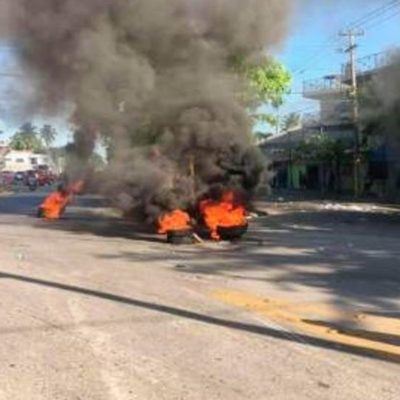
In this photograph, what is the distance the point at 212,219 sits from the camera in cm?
1886

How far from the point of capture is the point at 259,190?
20109mm

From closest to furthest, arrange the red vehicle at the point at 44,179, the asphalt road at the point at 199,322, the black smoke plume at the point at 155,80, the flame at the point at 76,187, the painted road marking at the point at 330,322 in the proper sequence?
1. the asphalt road at the point at 199,322
2. the painted road marking at the point at 330,322
3. the black smoke plume at the point at 155,80
4. the flame at the point at 76,187
5. the red vehicle at the point at 44,179

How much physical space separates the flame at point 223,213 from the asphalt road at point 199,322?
62.2 inches

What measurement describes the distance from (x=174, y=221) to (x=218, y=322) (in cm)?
1050

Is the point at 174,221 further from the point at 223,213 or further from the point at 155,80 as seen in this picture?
the point at 155,80

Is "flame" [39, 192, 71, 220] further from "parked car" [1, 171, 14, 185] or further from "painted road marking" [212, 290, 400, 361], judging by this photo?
"parked car" [1, 171, 14, 185]

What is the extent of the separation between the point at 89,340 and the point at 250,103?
559 inches

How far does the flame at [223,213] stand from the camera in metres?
18.8

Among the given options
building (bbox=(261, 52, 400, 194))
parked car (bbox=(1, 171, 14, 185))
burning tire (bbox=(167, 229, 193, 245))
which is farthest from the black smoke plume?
parked car (bbox=(1, 171, 14, 185))

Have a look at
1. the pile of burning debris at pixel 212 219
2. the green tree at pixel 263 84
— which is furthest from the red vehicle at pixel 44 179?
the pile of burning debris at pixel 212 219

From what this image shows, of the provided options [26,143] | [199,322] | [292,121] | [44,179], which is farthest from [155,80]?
[26,143]

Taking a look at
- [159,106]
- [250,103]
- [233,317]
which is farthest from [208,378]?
[250,103]

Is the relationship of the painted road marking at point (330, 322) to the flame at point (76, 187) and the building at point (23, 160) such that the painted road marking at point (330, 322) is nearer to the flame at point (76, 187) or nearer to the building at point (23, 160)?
the flame at point (76, 187)

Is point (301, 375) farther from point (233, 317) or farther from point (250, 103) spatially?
point (250, 103)
